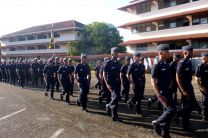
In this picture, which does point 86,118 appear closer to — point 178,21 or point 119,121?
point 119,121

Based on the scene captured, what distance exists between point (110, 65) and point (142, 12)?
108ft

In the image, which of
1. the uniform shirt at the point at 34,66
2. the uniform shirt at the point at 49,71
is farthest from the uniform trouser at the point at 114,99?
the uniform shirt at the point at 34,66

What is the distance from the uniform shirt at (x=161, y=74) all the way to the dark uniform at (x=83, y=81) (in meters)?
4.64

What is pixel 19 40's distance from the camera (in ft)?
236

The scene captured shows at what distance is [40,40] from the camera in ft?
215

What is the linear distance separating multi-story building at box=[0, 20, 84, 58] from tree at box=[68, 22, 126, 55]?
4.79 m

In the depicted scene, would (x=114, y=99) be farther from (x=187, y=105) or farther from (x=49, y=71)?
(x=49, y=71)

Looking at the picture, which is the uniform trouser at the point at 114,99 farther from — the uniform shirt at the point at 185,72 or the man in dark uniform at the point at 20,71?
the man in dark uniform at the point at 20,71

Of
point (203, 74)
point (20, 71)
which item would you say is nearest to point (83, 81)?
point (203, 74)

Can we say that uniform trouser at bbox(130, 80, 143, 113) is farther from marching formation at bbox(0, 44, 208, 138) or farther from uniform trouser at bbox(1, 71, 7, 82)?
uniform trouser at bbox(1, 71, 7, 82)

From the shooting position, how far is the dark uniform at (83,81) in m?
11.3

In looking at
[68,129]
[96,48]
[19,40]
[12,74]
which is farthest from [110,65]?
[19,40]

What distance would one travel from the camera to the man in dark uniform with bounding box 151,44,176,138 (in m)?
6.91

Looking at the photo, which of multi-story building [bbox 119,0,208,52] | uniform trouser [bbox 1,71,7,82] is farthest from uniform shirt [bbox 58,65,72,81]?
multi-story building [bbox 119,0,208,52]
